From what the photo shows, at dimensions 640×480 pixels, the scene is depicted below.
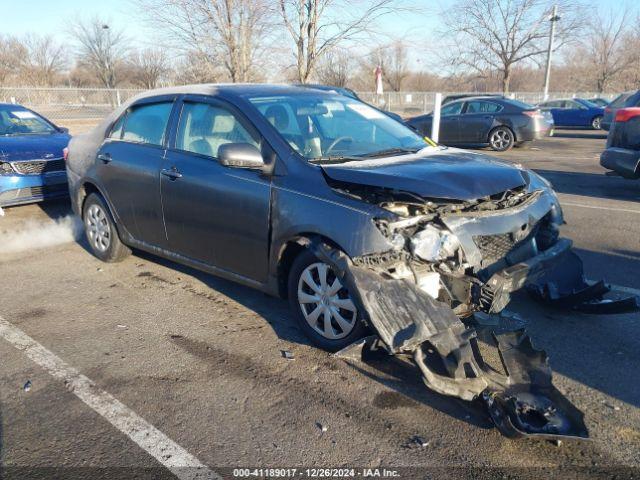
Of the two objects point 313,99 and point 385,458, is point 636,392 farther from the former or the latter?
point 313,99

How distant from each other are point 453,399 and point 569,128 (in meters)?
25.5

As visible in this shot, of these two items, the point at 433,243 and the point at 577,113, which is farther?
the point at 577,113

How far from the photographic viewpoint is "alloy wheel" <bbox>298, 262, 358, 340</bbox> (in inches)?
136

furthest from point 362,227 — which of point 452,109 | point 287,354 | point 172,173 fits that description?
point 452,109

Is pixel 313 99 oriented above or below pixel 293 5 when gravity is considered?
below

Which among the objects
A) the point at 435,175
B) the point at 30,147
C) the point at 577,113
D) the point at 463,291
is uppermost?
the point at 577,113

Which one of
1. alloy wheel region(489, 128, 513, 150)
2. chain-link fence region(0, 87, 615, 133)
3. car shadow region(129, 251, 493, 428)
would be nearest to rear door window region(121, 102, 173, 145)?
car shadow region(129, 251, 493, 428)

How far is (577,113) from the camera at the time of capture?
76.4 feet

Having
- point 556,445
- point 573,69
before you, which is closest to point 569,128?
point 556,445

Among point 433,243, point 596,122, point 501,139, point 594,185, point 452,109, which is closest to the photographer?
point 433,243

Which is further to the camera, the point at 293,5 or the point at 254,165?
the point at 293,5

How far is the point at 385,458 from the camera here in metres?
2.60

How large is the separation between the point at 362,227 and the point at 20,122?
7.69m

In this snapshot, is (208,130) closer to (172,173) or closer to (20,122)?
(172,173)
